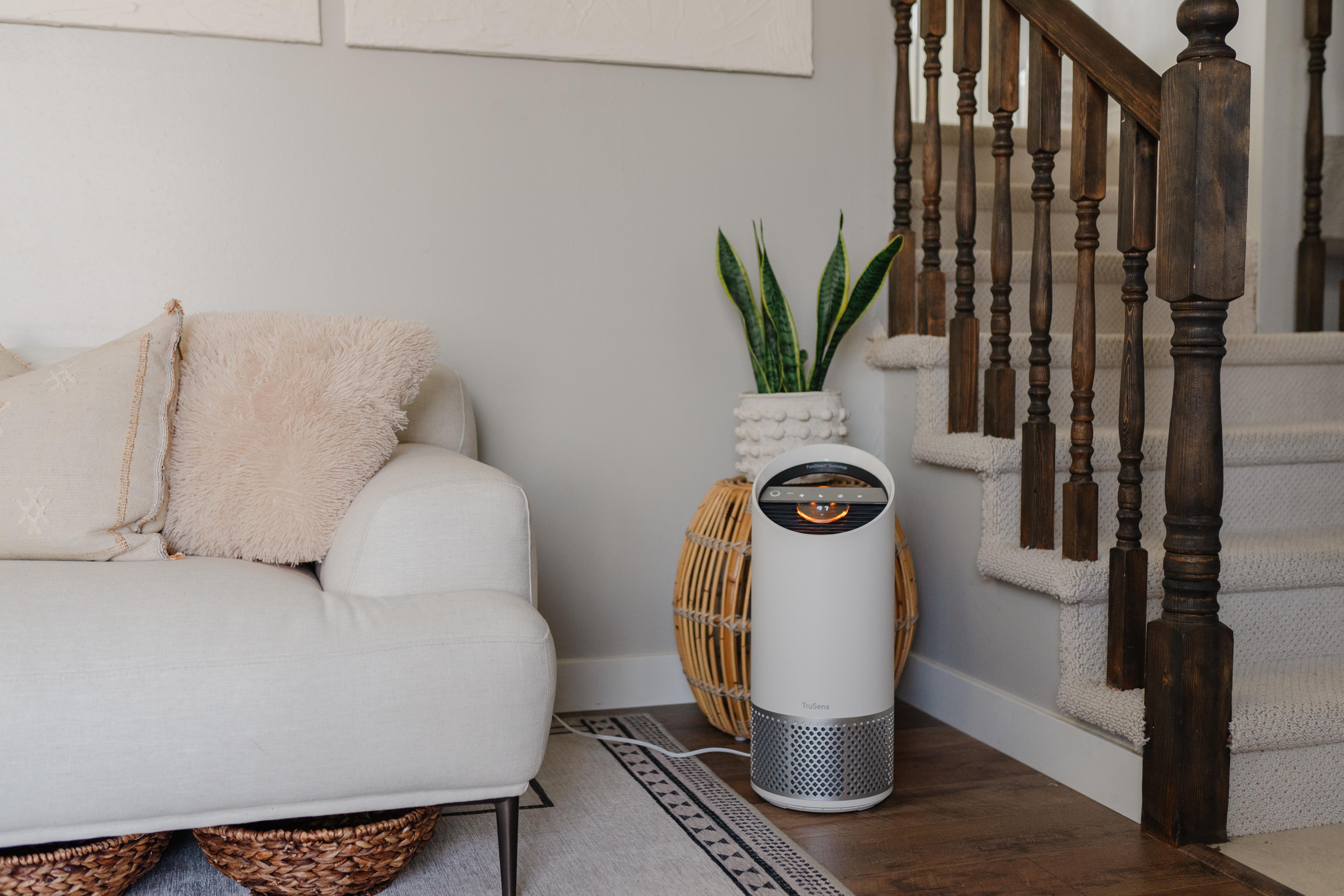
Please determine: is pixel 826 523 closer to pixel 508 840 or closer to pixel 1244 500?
pixel 508 840

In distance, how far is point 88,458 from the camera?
4.91 feet

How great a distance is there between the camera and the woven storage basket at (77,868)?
1.24m

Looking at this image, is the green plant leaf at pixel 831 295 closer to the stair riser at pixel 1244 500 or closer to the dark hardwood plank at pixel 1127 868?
the stair riser at pixel 1244 500

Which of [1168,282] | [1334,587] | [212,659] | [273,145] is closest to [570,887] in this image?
[212,659]

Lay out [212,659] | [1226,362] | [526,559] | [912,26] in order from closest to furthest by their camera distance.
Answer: [212,659] → [526,559] → [1226,362] → [912,26]

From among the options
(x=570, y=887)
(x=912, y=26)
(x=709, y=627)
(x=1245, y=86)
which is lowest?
(x=570, y=887)

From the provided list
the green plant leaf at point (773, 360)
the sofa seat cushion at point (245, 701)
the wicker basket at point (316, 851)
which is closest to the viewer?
the sofa seat cushion at point (245, 701)

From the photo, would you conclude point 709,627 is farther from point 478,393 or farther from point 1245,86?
Result: point 1245,86

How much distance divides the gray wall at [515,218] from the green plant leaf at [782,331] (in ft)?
0.77

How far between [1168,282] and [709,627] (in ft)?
3.33

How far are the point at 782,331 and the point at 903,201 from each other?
0.54 meters

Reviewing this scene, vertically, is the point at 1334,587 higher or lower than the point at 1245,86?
lower

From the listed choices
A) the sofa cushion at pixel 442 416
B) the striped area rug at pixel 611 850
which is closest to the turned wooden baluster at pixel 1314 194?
the striped area rug at pixel 611 850

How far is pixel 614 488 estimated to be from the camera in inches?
92.7
